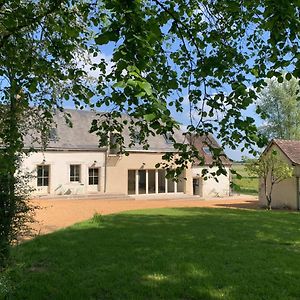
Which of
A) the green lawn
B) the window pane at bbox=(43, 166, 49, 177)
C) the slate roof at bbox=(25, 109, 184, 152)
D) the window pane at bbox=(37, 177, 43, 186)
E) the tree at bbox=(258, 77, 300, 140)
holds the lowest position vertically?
the green lawn

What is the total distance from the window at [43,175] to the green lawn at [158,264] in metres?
17.2

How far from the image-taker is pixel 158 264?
872cm

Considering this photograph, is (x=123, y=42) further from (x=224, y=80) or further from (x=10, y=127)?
(x=10, y=127)

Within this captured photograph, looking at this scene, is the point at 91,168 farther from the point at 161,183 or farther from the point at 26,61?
the point at 26,61

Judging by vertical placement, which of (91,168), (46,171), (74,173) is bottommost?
(74,173)

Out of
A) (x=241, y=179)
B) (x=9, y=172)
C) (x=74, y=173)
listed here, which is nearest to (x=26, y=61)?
(x=9, y=172)

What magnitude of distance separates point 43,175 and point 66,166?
5.96 ft

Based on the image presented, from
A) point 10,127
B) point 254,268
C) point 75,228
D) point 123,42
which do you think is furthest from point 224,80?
point 75,228

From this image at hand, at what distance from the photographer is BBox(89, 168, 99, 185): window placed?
3303cm

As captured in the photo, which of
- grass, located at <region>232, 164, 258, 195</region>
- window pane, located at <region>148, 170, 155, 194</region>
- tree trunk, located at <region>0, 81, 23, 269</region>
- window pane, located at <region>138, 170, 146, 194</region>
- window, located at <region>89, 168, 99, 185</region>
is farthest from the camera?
window pane, located at <region>148, 170, 155, 194</region>

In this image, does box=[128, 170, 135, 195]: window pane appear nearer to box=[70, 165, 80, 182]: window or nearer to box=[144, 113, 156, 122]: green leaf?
box=[70, 165, 80, 182]: window

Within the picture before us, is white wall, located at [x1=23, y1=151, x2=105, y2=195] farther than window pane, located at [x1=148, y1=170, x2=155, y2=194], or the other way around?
window pane, located at [x1=148, y1=170, x2=155, y2=194]

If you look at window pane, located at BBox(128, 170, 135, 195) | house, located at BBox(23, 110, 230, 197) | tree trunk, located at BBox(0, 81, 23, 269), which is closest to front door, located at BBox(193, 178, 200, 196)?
house, located at BBox(23, 110, 230, 197)

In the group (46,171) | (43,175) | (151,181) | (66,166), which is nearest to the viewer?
(43,175)
